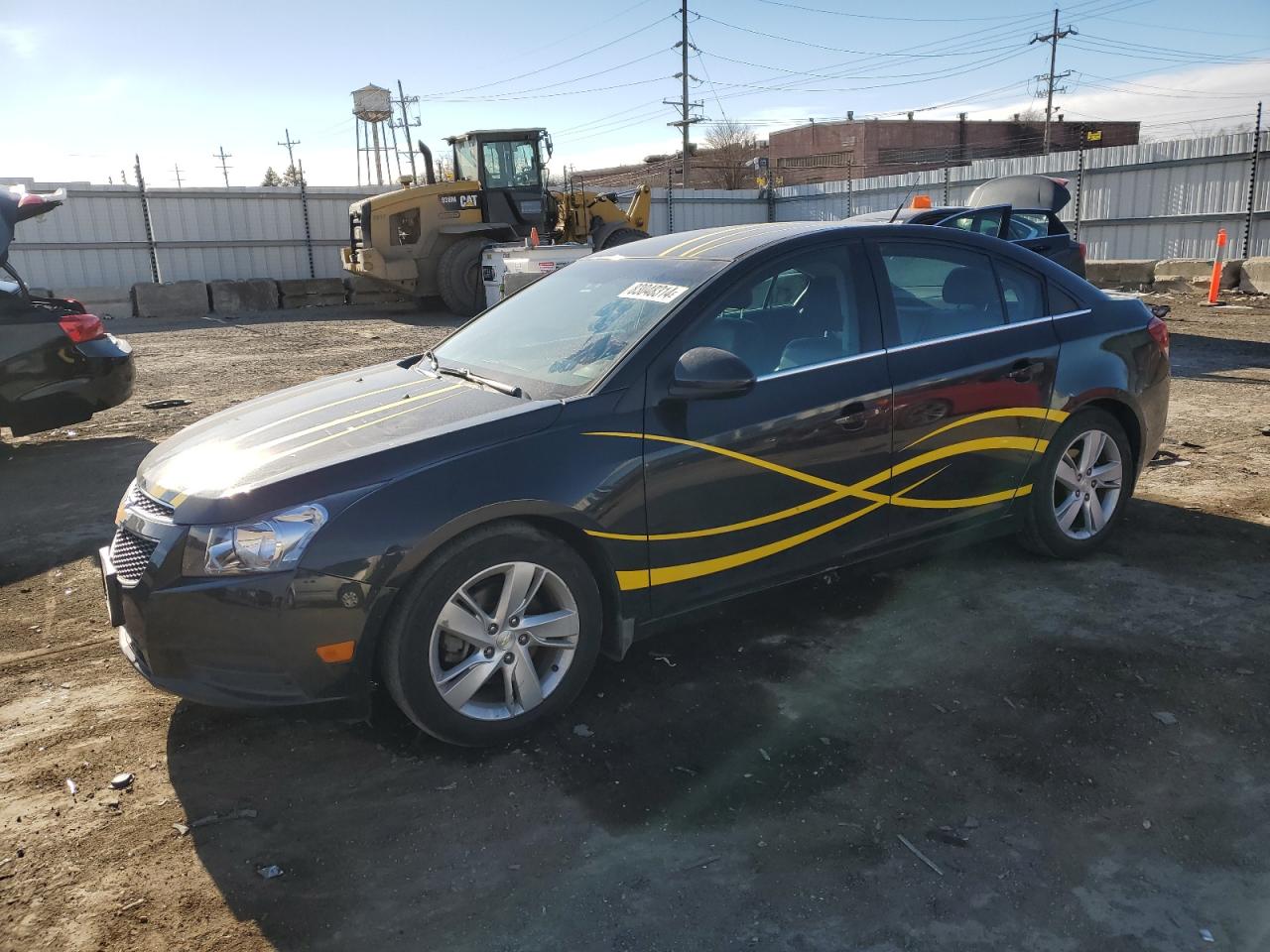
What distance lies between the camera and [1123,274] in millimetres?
18219

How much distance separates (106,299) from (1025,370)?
793 inches

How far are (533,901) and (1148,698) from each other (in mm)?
2329

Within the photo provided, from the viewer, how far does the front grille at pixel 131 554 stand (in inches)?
119

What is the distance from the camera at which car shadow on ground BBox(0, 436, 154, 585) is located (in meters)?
5.34

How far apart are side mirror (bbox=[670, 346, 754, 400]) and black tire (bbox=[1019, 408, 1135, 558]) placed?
6.13 feet

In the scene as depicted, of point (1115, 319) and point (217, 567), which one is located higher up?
point (1115, 319)

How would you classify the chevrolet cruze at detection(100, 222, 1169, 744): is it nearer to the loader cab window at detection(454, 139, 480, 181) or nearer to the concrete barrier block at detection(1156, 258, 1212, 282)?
the concrete barrier block at detection(1156, 258, 1212, 282)

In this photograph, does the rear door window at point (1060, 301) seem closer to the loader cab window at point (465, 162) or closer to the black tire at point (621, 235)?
the black tire at point (621, 235)

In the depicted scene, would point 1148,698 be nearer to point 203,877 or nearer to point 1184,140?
point 203,877

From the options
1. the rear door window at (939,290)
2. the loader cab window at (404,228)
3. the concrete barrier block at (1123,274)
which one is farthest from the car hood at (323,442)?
the concrete barrier block at (1123,274)

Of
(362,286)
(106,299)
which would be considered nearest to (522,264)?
(362,286)

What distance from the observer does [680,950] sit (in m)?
2.29

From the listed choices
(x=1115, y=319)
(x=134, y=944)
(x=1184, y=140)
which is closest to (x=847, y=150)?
(x=1184, y=140)

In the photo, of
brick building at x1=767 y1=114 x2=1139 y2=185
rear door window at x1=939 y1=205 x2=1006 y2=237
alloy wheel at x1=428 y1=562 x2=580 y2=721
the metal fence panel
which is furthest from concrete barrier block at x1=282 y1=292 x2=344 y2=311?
brick building at x1=767 y1=114 x2=1139 y2=185
